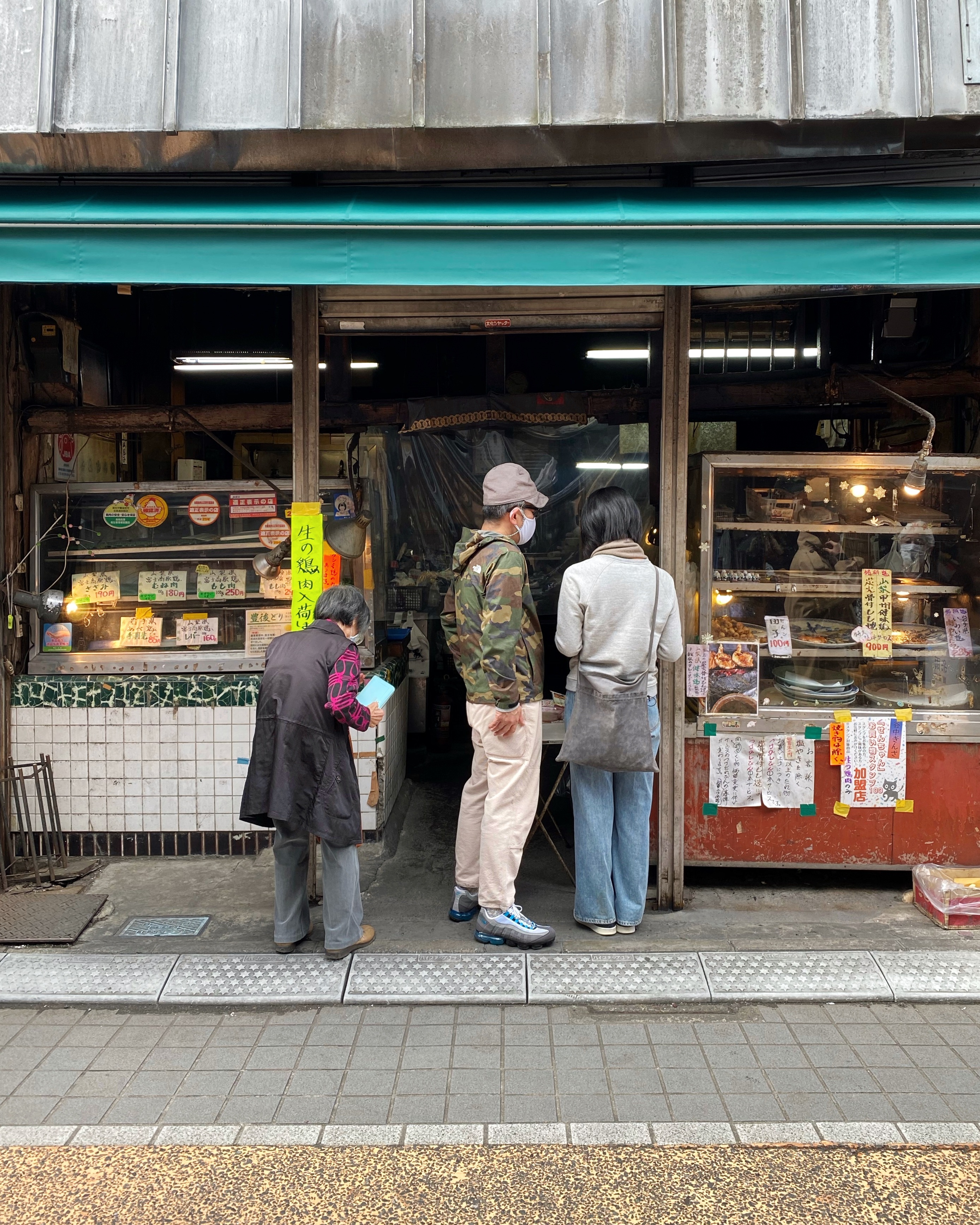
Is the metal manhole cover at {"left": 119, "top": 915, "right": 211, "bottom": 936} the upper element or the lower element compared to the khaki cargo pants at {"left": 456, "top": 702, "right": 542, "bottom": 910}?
lower

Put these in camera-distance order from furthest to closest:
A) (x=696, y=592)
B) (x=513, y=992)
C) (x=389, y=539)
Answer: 1. (x=389, y=539)
2. (x=696, y=592)
3. (x=513, y=992)

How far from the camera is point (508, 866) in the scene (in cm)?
475

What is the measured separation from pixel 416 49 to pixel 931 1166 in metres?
5.18

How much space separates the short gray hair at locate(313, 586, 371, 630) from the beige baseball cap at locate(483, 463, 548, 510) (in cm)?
84

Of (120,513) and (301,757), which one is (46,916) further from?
(120,513)

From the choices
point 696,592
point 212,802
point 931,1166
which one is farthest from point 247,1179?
point 696,592

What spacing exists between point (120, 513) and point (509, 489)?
3.06 m

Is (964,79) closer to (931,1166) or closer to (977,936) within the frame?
(977,936)

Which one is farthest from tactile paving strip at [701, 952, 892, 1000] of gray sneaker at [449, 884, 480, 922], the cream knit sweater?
the cream knit sweater

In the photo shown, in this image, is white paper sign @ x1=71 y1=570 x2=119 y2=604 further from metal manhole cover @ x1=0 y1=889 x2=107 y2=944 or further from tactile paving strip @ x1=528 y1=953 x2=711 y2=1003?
tactile paving strip @ x1=528 y1=953 x2=711 y2=1003

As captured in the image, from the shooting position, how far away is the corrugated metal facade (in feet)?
14.8

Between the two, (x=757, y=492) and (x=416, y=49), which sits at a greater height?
(x=416, y=49)

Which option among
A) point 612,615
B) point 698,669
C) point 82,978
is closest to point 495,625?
point 612,615

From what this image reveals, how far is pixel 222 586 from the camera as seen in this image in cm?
646
